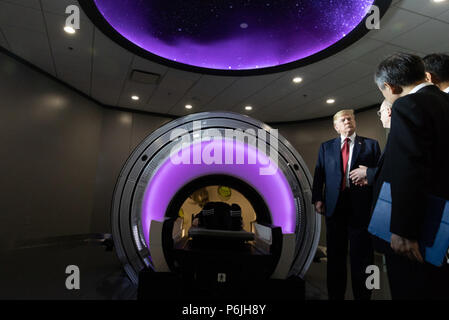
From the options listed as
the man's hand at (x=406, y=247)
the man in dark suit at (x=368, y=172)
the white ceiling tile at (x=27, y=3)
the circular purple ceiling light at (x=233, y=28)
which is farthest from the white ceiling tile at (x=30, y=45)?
the man's hand at (x=406, y=247)

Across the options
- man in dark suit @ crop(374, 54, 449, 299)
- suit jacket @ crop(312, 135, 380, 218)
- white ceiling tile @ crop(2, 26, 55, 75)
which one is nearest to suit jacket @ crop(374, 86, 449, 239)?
man in dark suit @ crop(374, 54, 449, 299)

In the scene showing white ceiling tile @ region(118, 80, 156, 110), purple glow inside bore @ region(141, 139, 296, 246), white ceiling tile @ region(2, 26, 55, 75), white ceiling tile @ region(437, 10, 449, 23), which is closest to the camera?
purple glow inside bore @ region(141, 139, 296, 246)

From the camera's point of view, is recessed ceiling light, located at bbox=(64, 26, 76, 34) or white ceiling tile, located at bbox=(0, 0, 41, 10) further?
recessed ceiling light, located at bbox=(64, 26, 76, 34)

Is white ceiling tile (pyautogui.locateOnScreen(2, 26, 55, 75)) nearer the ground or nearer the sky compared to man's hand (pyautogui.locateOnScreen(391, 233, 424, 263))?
nearer the sky

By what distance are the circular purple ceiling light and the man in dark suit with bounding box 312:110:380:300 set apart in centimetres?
169

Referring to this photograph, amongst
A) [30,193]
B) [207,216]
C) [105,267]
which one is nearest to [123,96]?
[30,193]

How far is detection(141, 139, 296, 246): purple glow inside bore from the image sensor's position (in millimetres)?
1116

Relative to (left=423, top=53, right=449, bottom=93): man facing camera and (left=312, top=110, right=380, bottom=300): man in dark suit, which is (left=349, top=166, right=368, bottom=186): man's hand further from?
(left=423, top=53, right=449, bottom=93): man facing camera

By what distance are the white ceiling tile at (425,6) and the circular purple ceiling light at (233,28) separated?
22 centimetres

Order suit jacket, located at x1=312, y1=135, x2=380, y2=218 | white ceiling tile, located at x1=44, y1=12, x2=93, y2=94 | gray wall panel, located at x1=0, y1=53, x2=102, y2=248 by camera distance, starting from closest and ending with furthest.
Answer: suit jacket, located at x1=312, y1=135, x2=380, y2=218
white ceiling tile, located at x1=44, y1=12, x2=93, y2=94
gray wall panel, located at x1=0, y1=53, x2=102, y2=248

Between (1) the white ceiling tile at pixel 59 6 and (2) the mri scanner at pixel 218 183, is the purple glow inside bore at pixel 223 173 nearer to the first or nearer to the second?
(2) the mri scanner at pixel 218 183

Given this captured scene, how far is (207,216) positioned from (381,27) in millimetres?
3002
